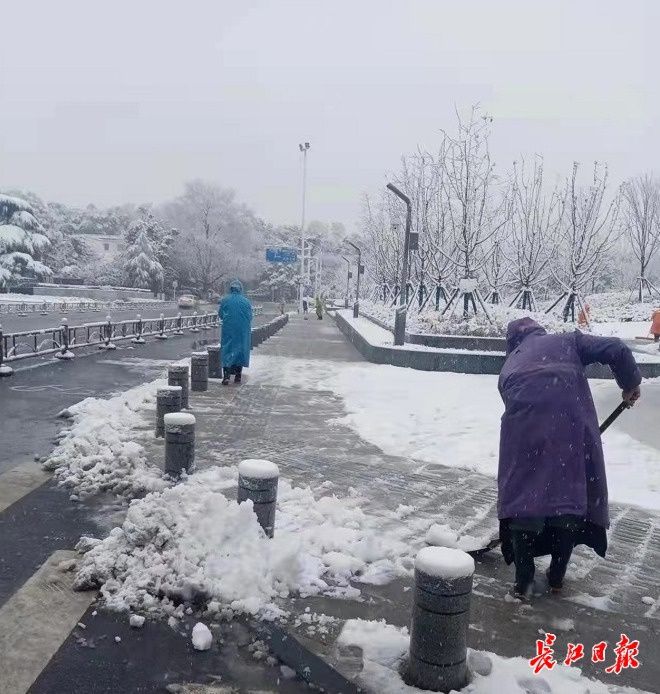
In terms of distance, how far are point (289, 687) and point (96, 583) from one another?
1561mm

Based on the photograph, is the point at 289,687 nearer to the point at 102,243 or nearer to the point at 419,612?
the point at 419,612

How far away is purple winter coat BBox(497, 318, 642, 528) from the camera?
12.1ft

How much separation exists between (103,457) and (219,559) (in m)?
2.88

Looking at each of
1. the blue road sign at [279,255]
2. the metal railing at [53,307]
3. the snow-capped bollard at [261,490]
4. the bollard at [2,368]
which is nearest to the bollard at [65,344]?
the bollard at [2,368]

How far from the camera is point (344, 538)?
4.76m

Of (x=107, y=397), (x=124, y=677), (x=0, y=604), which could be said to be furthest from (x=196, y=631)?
(x=107, y=397)

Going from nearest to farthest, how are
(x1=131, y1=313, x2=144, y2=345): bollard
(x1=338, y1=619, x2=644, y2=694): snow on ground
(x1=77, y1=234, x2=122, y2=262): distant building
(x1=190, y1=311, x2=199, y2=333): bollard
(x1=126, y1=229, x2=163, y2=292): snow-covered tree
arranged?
(x1=338, y1=619, x2=644, y2=694): snow on ground → (x1=131, y1=313, x2=144, y2=345): bollard → (x1=190, y1=311, x2=199, y2=333): bollard → (x1=126, y1=229, x2=163, y2=292): snow-covered tree → (x1=77, y1=234, x2=122, y2=262): distant building

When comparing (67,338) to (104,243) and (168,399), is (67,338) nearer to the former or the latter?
(168,399)

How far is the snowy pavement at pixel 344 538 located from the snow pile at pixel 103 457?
0.06 m

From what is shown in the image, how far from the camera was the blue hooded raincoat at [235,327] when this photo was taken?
39.7 feet

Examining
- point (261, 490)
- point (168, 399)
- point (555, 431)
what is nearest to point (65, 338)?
point (168, 399)

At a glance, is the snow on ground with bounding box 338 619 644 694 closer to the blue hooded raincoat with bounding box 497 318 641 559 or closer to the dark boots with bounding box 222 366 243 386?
the blue hooded raincoat with bounding box 497 318 641 559

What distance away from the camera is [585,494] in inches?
146

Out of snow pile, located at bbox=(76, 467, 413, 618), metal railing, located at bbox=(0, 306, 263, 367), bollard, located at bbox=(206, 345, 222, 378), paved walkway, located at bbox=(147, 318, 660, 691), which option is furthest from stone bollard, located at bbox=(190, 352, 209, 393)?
snow pile, located at bbox=(76, 467, 413, 618)
